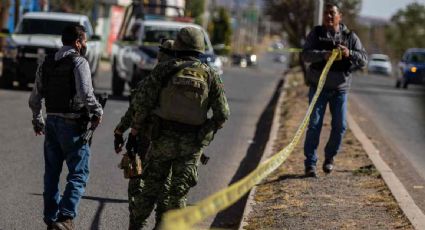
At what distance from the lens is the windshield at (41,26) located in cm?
2475

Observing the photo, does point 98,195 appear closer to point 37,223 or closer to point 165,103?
point 37,223

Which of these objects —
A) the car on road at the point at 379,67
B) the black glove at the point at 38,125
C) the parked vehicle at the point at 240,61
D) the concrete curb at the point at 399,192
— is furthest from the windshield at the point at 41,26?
the parked vehicle at the point at 240,61

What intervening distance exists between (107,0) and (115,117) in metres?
42.7

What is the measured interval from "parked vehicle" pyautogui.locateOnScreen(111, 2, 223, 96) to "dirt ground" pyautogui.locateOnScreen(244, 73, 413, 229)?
975 cm

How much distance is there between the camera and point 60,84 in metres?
7.87

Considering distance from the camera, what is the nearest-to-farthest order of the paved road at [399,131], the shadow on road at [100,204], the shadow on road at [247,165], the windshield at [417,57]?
1. the shadow on road at [100,204]
2. the shadow on road at [247,165]
3. the paved road at [399,131]
4. the windshield at [417,57]

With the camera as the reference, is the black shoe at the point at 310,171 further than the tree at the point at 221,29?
No

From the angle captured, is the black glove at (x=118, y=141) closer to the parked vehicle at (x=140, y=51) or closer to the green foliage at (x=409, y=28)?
the parked vehicle at (x=140, y=51)

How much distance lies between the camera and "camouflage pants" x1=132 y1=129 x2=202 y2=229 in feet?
23.1

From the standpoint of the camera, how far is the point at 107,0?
61.0 meters

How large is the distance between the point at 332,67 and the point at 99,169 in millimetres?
3117

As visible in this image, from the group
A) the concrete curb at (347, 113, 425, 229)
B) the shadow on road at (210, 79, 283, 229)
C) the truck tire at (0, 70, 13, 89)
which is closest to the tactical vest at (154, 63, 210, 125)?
the concrete curb at (347, 113, 425, 229)

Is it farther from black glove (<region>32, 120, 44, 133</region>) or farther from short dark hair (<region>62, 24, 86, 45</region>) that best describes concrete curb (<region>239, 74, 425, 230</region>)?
short dark hair (<region>62, 24, 86, 45</region>)

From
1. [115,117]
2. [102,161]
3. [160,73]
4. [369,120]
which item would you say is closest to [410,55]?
[369,120]
